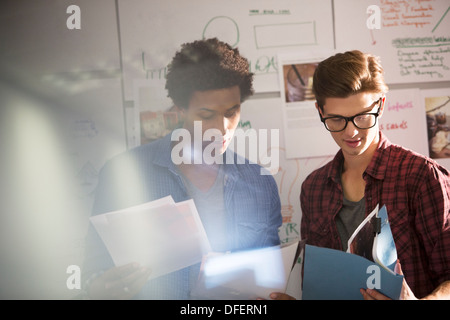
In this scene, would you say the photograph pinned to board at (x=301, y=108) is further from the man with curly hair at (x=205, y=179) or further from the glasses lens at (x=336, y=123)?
the glasses lens at (x=336, y=123)

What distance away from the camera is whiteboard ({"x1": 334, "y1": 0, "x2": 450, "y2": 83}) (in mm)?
1409

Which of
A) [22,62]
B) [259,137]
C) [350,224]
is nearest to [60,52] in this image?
[22,62]

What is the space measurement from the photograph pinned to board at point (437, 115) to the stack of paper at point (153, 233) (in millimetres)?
1009

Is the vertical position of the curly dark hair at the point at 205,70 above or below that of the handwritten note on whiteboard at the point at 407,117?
above

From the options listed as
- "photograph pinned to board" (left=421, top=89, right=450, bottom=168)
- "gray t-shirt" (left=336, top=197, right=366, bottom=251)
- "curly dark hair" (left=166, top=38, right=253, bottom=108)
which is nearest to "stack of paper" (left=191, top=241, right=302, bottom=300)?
"gray t-shirt" (left=336, top=197, right=366, bottom=251)

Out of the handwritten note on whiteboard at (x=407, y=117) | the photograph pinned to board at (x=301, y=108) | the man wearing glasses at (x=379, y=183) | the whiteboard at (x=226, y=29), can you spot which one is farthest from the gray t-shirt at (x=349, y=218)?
the whiteboard at (x=226, y=29)

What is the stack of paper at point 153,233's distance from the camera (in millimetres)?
914

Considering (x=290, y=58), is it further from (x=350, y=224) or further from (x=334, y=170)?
(x=350, y=224)

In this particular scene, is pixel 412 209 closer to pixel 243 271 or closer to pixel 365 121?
pixel 365 121

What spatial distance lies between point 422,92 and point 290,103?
51 cm

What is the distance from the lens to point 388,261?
0.76 meters

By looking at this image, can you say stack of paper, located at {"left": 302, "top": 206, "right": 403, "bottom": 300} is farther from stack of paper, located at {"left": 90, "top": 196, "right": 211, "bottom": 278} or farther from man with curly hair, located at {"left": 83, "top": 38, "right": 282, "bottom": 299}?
man with curly hair, located at {"left": 83, "top": 38, "right": 282, "bottom": 299}

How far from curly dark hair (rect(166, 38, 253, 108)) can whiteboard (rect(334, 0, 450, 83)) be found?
422 millimetres

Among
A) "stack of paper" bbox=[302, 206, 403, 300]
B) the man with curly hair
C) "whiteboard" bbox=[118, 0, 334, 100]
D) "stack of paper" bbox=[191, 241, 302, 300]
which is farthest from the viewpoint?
"whiteboard" bbox=[118, 0, 334, 100]
